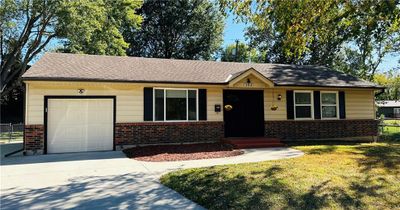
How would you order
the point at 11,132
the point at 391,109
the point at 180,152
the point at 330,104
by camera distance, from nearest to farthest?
the point at 180,152 → the point at 330,104 → the point at 11,132 → the point at 391,109

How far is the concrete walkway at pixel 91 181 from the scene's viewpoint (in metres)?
5.41

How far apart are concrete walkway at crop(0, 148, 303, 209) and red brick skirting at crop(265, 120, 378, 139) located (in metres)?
3.38

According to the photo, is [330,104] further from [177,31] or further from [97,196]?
[177,31]

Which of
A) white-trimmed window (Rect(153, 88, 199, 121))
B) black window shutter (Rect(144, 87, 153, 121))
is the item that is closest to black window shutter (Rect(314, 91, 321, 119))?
white-trimmed window (Rect(153, 88, 199, 121))

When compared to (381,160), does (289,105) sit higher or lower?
higher

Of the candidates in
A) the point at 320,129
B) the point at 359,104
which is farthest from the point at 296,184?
the point at 359,104

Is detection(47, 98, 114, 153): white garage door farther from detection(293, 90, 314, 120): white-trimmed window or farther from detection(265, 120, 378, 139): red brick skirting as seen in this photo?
detection(293, 90, 314, 120): white-trimmed window

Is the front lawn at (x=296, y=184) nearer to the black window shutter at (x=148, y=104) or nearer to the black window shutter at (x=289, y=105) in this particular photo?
the black window shutter at (x=148, y=104)

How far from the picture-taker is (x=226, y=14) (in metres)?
9.79

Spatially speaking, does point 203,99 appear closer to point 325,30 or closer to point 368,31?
point 325,30

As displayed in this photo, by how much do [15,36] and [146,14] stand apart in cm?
1243

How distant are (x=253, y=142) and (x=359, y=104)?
6602 mm

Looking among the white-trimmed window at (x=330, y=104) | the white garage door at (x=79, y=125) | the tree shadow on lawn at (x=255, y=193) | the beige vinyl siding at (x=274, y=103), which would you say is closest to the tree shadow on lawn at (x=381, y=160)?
the tree shadow on lawn at (x=255, y=193)

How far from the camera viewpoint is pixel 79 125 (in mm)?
11727
